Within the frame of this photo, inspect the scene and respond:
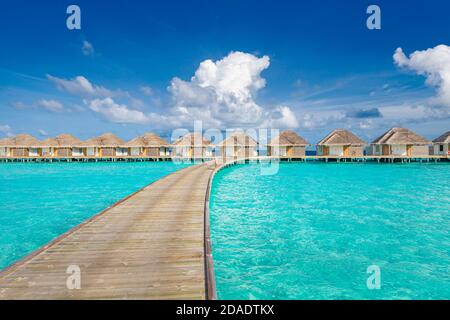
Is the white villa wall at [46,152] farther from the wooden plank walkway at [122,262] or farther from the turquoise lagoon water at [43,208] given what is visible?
the wooden plank walkway at [122,262]

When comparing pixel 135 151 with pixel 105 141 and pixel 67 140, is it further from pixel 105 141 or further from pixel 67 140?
pixel 67 140

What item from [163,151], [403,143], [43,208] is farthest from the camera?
[163,151]

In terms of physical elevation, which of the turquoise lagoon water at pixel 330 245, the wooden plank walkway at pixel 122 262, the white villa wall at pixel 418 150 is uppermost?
the white villa wall at pixel 418 150

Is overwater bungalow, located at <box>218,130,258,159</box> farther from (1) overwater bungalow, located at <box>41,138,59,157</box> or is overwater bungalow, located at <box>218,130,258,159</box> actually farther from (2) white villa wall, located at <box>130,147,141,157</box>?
(1) overwater bungalow, located at <box>41,138,59,157</box>

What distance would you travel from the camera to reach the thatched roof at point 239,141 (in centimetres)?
4066

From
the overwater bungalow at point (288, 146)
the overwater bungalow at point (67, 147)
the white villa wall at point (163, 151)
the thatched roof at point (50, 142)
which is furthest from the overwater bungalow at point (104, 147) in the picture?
the overwater bungalow at point (288, 146)

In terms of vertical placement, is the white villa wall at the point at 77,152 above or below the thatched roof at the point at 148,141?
below

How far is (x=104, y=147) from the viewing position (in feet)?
144

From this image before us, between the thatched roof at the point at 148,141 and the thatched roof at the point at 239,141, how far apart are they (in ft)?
31.5

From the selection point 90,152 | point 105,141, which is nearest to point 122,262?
point 105,141

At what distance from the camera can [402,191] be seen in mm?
16109

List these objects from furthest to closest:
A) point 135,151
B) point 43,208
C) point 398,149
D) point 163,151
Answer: point 135,151, point 163,151, point 398,149, point 43,208

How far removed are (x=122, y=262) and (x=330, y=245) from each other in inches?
217
